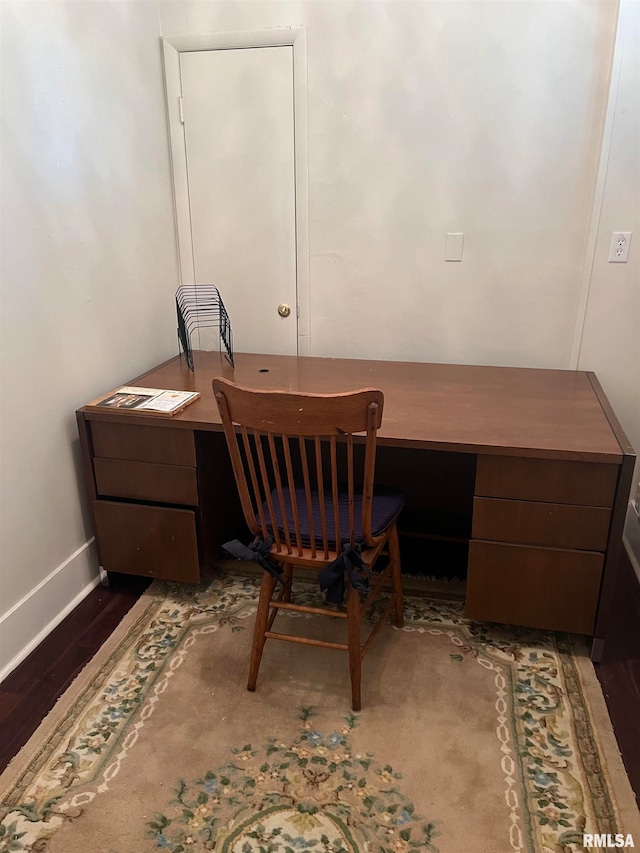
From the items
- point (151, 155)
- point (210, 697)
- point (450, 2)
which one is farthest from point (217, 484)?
point (450, 2)

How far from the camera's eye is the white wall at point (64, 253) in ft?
5.61

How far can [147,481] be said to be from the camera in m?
1.98

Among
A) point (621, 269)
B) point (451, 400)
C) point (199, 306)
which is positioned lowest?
point (451, 400)

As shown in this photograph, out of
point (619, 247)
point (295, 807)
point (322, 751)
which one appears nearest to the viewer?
point (295, 807)

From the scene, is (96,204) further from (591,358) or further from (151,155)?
(591,358)

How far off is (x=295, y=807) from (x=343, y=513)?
708mm

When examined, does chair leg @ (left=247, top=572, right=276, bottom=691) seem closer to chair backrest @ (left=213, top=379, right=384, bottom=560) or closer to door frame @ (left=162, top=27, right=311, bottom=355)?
chair backrest @ (left=213, top=379, right=384, bottom=560)

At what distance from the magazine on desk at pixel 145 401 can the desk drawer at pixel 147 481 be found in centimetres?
18

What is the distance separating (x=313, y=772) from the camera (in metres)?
1.45

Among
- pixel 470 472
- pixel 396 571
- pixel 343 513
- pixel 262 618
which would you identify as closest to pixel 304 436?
pixel 343 513

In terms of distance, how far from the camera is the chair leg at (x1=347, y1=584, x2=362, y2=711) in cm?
158

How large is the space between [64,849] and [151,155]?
2.19m

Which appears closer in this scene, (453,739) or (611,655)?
(453,739)

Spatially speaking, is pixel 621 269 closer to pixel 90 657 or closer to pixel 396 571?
pixel 396 571
